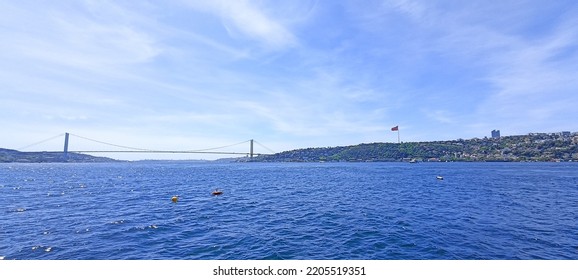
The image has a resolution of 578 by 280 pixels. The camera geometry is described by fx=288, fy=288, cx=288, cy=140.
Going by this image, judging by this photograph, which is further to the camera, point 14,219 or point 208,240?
point 14,219

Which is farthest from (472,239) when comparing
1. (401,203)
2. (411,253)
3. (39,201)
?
(39,201)

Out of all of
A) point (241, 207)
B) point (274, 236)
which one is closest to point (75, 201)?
point (241, 207)

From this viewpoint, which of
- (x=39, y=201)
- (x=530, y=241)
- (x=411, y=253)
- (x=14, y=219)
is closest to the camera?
(x=411, y=253)

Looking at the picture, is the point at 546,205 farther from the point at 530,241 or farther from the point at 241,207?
the point at 241,207

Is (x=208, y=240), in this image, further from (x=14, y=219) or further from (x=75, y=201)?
(x=75, y=201)
